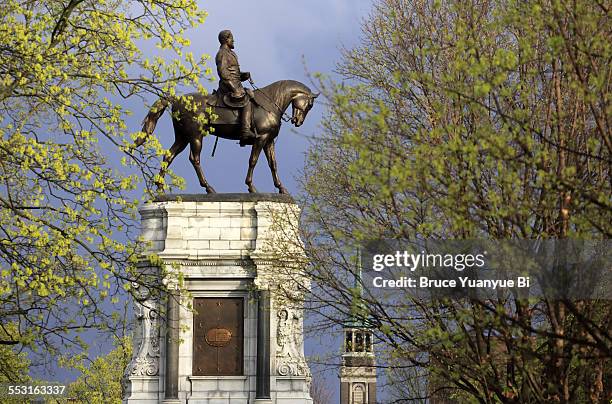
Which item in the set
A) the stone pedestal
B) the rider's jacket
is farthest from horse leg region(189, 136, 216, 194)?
the rider's jacket

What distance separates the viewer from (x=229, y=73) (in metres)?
28.0

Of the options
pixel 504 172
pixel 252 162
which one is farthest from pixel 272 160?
pixel 504 172

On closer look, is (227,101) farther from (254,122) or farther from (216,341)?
(216,341)

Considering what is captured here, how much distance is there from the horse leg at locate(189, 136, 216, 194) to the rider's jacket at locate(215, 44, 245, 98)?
4.34 ft

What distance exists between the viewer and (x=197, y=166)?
28.5 meters

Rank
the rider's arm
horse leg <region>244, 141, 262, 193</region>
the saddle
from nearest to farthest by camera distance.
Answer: the rider's arm < the saddle < horse leg <region>244, 141, 262, 193</region>

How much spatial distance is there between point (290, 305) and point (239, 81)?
5566 mm

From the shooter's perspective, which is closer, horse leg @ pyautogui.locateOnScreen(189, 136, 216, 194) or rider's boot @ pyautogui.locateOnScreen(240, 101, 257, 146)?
rider's boot @ pyautogui.locateOnScreen(240, 101, 257, 146)

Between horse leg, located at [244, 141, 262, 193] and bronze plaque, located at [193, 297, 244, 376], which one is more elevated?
horse leg, located at [244, 141, 262, 193]

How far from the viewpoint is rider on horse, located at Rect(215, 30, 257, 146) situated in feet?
92.0

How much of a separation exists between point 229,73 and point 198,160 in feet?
7.15

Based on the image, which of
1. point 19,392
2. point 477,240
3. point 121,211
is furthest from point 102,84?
point 19,392

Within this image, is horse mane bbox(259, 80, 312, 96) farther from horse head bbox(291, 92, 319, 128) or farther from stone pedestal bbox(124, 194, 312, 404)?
stone pedestal bbox(124, 194, 312, 404)

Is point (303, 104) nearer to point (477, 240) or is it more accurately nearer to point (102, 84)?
point (102, 84)
